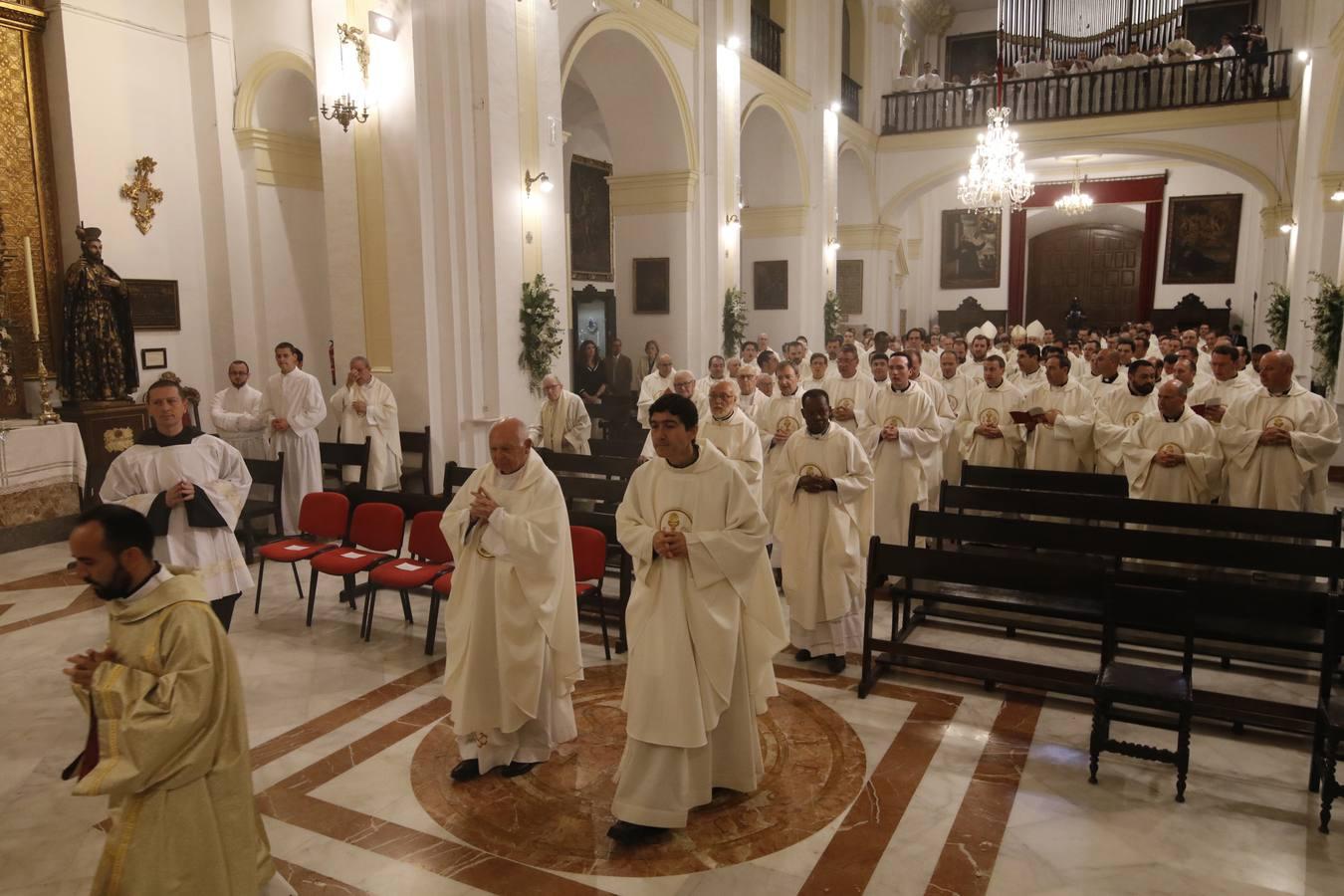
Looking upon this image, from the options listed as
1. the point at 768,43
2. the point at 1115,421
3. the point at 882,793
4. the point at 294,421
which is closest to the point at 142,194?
the point at 294,421

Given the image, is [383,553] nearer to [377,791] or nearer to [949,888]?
→ [377,791]

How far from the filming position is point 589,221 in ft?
56.3

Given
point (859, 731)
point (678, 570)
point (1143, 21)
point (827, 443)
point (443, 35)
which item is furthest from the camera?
point (1143, 21)

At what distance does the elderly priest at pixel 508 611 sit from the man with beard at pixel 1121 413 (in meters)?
5.47

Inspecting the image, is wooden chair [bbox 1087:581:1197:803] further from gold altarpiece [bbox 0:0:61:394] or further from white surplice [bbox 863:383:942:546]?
gold altarpiece [bbox 0:0:61:394]

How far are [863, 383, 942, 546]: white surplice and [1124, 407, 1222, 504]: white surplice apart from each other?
5.54ft

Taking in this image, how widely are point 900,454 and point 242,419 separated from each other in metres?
6.53

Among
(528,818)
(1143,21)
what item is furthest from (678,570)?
(1143,21)

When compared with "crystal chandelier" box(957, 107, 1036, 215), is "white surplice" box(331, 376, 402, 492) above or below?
below

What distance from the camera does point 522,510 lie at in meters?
4.77

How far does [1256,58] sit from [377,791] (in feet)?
73.0

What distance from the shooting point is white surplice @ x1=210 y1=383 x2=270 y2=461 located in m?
9.61

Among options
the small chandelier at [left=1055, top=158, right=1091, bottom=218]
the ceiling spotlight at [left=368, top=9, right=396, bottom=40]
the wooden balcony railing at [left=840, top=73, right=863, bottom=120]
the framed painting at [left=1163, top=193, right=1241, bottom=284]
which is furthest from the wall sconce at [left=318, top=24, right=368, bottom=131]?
the framed painting at [left=1163, top=193, right=1241, bottom=284]

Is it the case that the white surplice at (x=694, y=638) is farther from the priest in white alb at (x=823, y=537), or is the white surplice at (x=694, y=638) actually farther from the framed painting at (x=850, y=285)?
the framed painting at (x=850, y=285)
